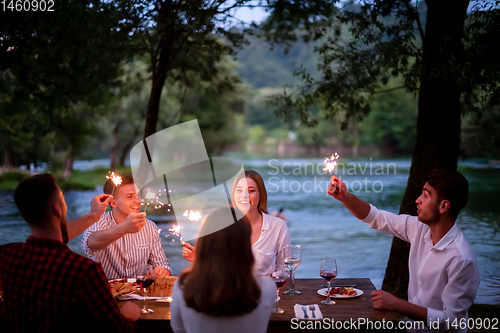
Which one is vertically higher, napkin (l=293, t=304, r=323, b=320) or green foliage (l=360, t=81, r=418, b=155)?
Result: green foliage (l=360, t=81, r=418, b=155)

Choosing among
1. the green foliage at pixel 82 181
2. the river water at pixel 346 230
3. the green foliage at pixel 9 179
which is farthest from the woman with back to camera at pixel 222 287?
the green foliage at pixel 82 181

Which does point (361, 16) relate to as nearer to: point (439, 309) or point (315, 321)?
point (439, 309)

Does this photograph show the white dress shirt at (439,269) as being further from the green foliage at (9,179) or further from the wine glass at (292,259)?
the green foliage at (9,179)

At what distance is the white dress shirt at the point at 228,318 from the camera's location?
1.97 m

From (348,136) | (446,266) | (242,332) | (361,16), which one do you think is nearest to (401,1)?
(361,16)

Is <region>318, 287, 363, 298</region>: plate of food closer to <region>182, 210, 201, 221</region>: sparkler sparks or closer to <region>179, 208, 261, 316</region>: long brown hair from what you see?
<region>182, 210, 201, 221</region>: sparkler sparks

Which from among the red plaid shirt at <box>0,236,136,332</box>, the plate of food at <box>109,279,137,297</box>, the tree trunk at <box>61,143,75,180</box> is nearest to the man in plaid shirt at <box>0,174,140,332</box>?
the red plaid shirt at <box>0,236,136,332</box>

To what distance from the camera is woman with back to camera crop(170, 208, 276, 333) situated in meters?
1.92

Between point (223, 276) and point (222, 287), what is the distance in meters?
0.05

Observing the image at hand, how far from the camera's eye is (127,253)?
12.2 ft

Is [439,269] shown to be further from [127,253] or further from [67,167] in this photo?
[67,167]

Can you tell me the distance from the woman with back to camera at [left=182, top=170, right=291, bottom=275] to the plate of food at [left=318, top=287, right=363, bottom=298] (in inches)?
28.9

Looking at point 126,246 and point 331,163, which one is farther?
point 126,246

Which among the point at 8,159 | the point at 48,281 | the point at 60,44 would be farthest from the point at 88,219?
the point at 8,159
